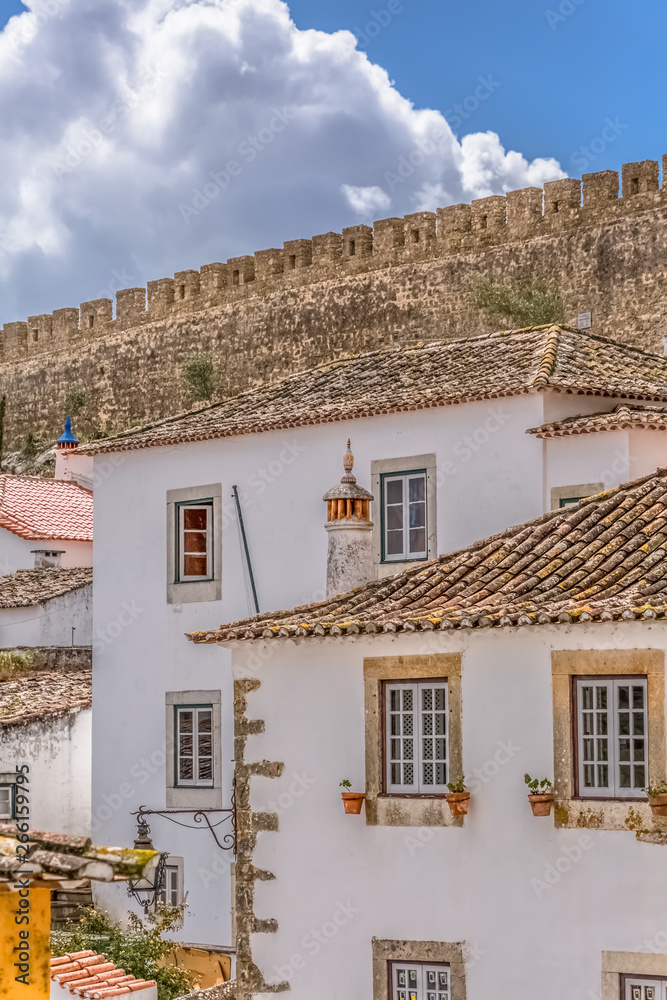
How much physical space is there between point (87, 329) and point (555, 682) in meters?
38.0

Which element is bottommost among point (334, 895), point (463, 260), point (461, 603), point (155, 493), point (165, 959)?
point (165, 959)

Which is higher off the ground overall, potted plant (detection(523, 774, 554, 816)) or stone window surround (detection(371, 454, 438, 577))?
stone window surround (detection(371, 454, 438, 577))

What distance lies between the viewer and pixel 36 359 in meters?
51.2

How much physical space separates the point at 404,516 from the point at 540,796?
277 inches

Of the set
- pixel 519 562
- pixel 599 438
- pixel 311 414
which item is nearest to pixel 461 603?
pixel 519 562

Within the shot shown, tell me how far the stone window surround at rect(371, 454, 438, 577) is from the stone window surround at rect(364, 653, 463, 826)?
511 cm

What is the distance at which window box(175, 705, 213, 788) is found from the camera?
20422mm

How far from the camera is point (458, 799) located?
42.2ft

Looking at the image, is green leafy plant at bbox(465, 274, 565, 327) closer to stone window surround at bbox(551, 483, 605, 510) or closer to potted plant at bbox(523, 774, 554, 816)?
stone window surround at bbox(551, 483, 605, 510)

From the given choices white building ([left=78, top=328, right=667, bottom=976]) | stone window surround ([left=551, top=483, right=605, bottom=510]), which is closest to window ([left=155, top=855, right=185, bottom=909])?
white building ([left=78, top=328, right=667, bottom=976])

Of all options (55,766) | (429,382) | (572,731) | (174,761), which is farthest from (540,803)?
(55,766)

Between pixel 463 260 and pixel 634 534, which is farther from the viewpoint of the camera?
pixel 463 260

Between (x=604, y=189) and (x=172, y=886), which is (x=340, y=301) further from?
(x=172, y=886)

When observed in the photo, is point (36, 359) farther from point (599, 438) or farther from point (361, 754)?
point (361, 754)
